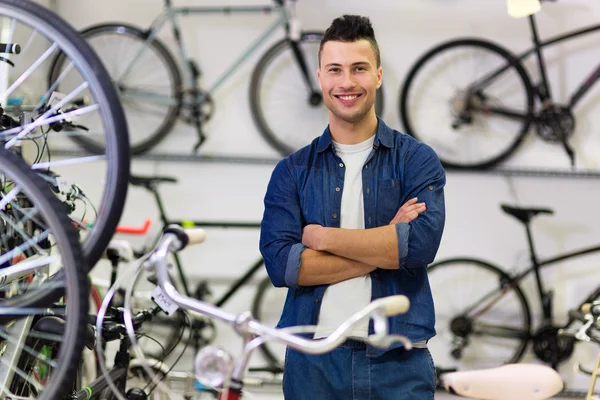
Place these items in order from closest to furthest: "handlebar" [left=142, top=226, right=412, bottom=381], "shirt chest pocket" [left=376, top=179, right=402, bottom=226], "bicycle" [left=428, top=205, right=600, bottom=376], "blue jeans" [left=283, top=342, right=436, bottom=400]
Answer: "handlebar" [left=142, top=226, right=412, bottom=381]
"blue jeans" [left=283, top=342, right=436, bottom=400]
"shirt chest pocket" [left=376, top=179, right=402, bottom=226]
"bicycle" [left=428, top=205, right=600, bottom=376]

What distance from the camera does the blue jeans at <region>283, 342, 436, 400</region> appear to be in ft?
5.10

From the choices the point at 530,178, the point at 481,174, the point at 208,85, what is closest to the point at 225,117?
the point at 208,85

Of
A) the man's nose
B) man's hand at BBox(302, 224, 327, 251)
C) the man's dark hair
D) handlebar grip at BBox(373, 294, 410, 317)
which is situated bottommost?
handlebar grip at BBox(373, 294, 410, 317)

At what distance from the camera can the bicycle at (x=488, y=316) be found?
136 inches

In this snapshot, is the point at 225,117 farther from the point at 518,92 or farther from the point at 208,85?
the point at 518,92

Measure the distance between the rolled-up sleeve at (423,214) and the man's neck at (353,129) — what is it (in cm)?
13

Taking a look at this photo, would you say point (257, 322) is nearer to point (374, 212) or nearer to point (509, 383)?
point (374, 212)

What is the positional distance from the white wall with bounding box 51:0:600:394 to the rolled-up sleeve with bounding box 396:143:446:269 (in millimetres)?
1989

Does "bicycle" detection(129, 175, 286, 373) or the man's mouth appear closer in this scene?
the man's mouth

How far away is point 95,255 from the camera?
1233 millimetres

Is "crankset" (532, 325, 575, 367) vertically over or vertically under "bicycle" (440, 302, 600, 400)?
under

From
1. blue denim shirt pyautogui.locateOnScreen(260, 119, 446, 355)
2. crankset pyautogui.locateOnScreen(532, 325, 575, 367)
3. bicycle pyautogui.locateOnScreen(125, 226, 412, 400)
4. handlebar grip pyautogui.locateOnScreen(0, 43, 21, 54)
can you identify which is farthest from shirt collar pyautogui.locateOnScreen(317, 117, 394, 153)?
crankset pyautogui.locateOnScreen(532, 325, 575, 367)

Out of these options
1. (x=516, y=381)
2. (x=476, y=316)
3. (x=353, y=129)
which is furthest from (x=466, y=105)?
(x=353, y=129)

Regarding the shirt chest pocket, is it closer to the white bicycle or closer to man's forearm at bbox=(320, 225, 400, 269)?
man's forearm at bbox=(320, 225, 400, 269)
